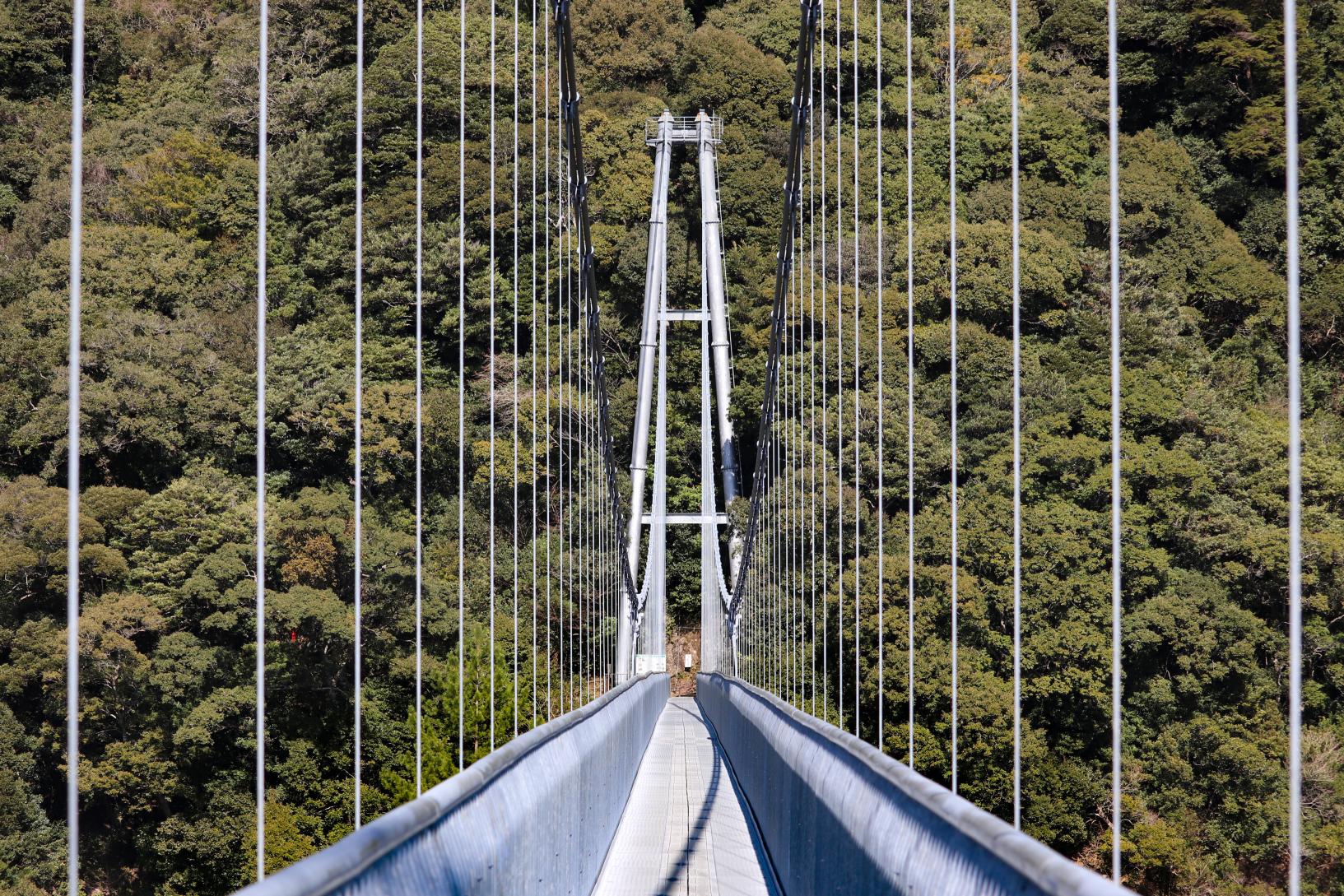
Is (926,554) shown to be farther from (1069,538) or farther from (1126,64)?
(1126,64)

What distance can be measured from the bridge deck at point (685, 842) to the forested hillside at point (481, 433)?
12.7 m

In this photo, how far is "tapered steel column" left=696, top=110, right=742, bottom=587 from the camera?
35250 millimetres

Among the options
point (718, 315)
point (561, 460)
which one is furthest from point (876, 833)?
point (718, 315)

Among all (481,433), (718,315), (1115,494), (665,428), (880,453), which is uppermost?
(718,315)

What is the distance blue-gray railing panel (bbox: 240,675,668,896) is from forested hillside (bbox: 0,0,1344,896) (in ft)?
56.2

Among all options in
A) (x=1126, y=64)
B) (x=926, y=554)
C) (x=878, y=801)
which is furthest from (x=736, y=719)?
(x=1126, y=64)

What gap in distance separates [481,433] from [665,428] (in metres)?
11.3

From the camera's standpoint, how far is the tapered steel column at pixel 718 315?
116 ft

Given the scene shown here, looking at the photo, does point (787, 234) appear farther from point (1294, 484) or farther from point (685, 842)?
point (1294, 484)

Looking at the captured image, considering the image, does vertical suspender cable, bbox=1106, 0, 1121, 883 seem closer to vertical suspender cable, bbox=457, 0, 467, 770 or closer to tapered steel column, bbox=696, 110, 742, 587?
vertical suspender cable, bbox=457, 0, 467, 770

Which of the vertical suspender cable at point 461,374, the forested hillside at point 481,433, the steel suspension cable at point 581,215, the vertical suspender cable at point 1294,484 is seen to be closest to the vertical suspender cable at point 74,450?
the vertical suspender cable at point 1294,484

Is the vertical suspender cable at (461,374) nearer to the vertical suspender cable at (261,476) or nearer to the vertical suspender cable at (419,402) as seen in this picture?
the vertical suspender cable at (419,402)

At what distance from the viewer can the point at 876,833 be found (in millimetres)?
3322

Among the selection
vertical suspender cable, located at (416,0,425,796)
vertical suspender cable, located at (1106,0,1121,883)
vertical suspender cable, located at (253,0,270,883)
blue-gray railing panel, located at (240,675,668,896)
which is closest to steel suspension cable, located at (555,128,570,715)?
blue-gray railing panel, located at (240,675,668,896)
